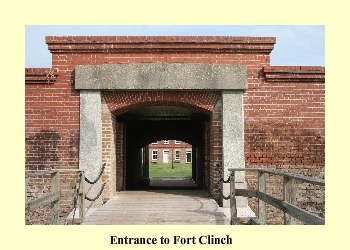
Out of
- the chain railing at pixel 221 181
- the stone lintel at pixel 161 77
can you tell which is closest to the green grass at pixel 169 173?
the chain railing at pixel 221 181

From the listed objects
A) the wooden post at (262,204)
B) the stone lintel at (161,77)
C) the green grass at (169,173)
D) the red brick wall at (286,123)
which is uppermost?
the stone lintel at (161,77)

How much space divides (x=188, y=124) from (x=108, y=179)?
7.99 m

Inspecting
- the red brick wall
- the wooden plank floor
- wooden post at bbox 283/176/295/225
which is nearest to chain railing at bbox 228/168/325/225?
wooden post at bbox 283/176/295/225

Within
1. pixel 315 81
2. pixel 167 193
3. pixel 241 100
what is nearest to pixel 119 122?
pixel 167 193

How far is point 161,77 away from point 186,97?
0.74m

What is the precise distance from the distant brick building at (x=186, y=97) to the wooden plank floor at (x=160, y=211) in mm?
948

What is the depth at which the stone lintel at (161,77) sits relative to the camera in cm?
932

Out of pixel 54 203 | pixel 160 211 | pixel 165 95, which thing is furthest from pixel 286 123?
pixel 54 203

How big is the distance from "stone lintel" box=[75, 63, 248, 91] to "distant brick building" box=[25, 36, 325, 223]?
2 cm

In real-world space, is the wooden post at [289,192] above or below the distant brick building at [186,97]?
below

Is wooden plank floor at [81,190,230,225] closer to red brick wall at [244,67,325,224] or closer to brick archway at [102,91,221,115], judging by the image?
red brick wall at [244,67,325,224]

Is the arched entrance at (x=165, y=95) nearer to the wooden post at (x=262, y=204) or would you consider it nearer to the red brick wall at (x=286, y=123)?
the red brick wall at (x=286, y=123)

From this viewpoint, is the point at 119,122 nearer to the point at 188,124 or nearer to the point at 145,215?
the point at 145,215

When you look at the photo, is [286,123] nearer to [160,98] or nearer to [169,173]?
[160,98]
